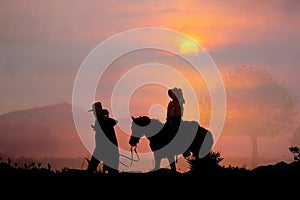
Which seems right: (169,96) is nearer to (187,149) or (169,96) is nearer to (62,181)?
(187,149)

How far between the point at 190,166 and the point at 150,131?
346cm

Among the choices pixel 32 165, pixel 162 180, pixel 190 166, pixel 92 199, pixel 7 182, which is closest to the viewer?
pixel 92 199

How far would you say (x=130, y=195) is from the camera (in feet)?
66.7

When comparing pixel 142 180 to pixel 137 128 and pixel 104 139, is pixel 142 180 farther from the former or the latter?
pixel 137 128

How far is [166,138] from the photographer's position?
30.0 metres

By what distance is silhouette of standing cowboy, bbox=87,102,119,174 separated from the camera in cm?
2647

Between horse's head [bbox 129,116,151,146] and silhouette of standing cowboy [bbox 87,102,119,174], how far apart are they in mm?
3195

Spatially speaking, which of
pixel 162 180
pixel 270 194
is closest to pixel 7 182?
pixel 162 180

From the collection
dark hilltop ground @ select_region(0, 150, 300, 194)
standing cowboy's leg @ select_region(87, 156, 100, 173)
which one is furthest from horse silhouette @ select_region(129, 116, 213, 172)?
dark hilltop ground @ select_region(0, 150, 300, 194)

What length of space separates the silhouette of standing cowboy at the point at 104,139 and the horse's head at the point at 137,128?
320 centimetres

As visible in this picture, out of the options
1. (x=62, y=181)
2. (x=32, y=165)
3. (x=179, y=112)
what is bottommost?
(x=62, y=181)

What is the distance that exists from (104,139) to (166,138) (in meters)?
4.28

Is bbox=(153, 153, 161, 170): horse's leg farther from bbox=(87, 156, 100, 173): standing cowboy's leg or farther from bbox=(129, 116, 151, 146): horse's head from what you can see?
bbox=(87, 156, 100, 173): standing cowboy's leg

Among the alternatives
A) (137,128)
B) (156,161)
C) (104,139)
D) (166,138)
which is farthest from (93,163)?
(166,138)
